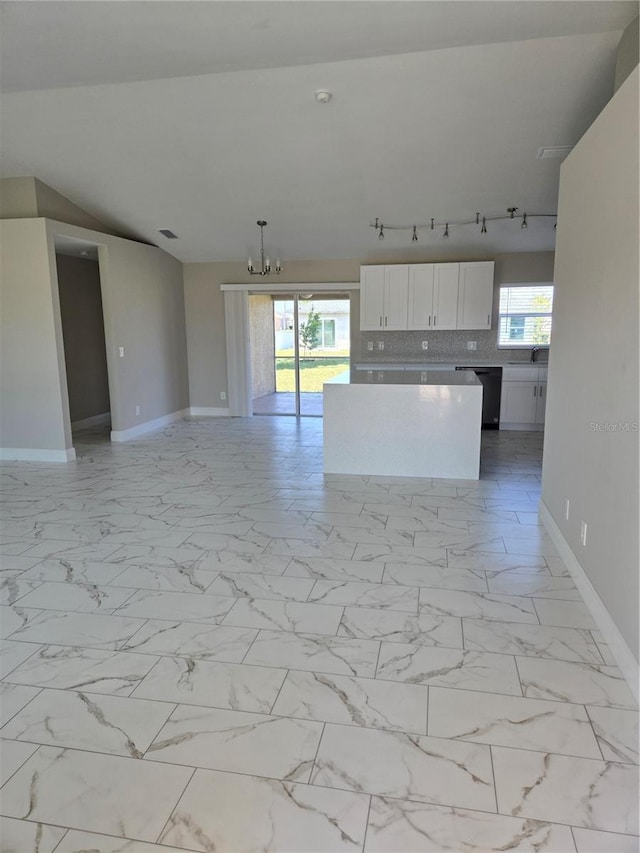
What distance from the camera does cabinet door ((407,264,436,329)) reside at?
22.9 ft

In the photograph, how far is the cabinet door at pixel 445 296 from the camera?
6.91 m

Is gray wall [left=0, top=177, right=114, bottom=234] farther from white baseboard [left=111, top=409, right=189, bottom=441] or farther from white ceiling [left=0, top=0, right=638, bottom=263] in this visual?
white baseboard [left=111, top=409, right=189, bottom=441]

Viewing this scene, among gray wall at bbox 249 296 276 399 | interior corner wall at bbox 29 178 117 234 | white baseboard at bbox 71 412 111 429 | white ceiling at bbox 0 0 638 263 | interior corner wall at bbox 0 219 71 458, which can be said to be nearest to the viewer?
white ceiling at bbox 0 0 638 263

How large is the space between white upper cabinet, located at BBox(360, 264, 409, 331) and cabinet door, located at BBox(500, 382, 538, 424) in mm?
1629

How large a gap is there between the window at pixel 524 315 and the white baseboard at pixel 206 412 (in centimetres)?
424

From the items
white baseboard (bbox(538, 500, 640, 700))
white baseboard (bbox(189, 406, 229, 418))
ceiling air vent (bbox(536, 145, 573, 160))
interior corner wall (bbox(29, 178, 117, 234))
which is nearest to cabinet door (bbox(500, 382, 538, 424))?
ceiling air vent (bbox(536, 145, 573, 160))

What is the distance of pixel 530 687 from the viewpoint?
2037mm

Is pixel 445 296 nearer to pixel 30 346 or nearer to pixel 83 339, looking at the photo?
pixel 30 346

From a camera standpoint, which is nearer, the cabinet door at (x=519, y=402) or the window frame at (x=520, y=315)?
the cabinet door at (x=519, y=402)

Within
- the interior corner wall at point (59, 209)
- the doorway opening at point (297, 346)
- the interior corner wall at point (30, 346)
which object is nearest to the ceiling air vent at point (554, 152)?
the doorway opening at point (297, 346)

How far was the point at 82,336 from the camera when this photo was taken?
769 cm

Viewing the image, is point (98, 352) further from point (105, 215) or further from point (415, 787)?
point (415, 787)

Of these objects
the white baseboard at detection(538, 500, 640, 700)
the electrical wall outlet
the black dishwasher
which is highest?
the black dishwasher

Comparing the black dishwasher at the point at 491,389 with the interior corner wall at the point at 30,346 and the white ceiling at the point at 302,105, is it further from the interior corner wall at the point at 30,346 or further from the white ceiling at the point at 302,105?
the interior corner wall at the point at 30,346
